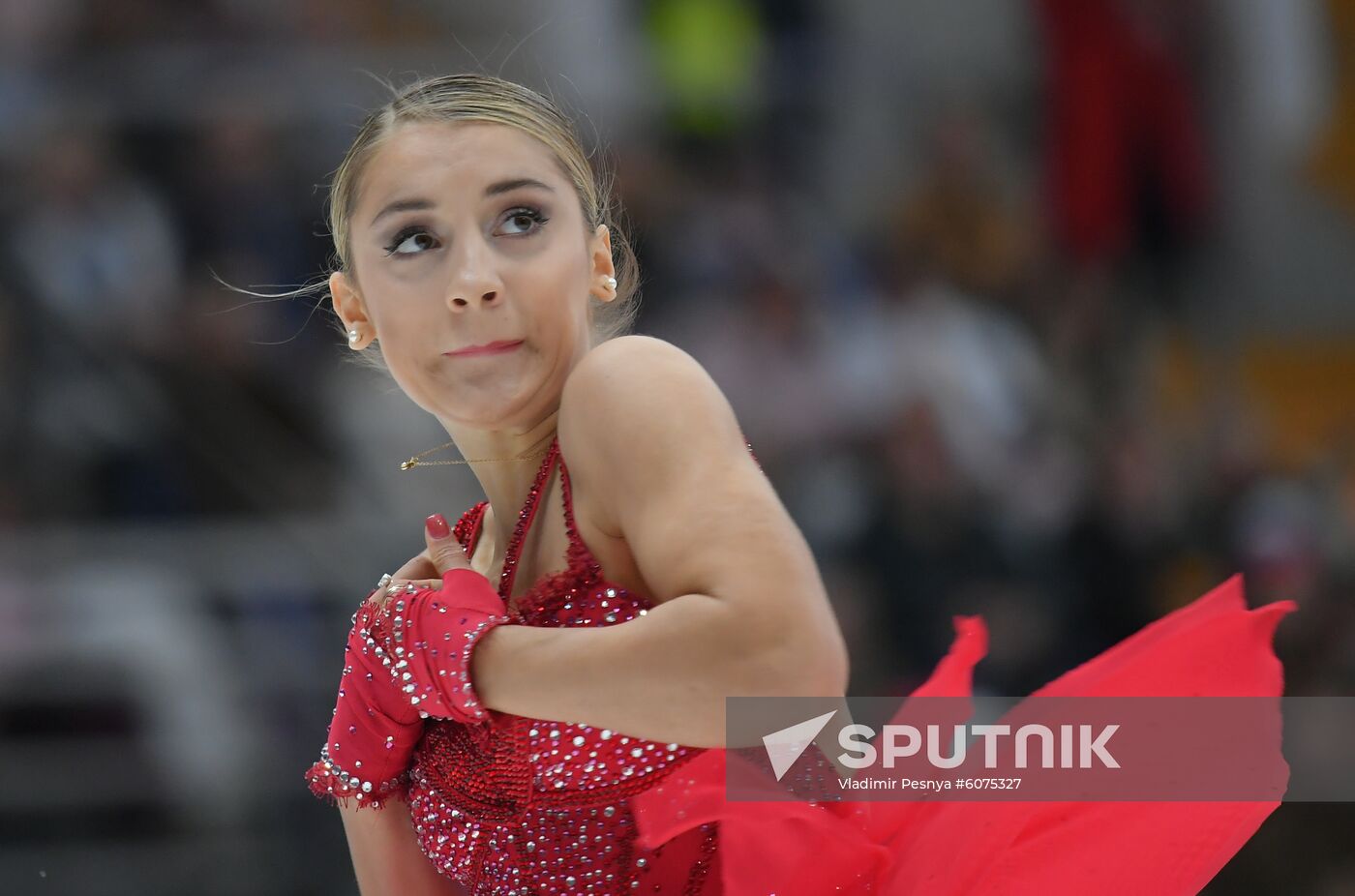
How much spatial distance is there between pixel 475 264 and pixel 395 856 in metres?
0.61

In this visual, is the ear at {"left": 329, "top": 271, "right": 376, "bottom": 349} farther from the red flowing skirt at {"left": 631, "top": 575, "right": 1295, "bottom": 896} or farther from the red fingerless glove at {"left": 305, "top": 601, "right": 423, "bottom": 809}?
the red flowing skirt at {"left": 631, "top": 575, "right": 1295, "bottom": 896}

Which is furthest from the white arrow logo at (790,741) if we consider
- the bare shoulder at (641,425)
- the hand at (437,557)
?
the hand at (437,557)

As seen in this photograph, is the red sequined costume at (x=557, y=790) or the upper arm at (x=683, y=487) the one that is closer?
the upper arm at (x=683, y=487)

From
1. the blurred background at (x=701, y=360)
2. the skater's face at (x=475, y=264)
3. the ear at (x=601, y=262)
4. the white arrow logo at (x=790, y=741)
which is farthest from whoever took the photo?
the blurred background at (x=701, y=360)

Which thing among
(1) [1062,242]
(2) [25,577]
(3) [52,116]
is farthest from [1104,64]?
(2) [25,577]

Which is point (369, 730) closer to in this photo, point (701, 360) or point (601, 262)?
point (601, 262)

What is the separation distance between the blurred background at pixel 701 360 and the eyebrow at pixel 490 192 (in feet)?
6.40

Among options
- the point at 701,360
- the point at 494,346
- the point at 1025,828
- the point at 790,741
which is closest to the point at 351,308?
the point at 494,346

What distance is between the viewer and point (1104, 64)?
5.44m

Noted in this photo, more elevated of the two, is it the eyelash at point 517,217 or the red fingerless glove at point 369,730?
the eyelash at point 517,217

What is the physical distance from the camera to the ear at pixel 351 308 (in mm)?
1609

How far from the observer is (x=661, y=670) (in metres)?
1.22

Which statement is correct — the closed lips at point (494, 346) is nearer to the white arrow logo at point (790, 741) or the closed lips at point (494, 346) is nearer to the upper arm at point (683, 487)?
the upper arm at point (683, 487)

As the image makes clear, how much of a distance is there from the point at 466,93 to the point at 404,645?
49 centimetres
